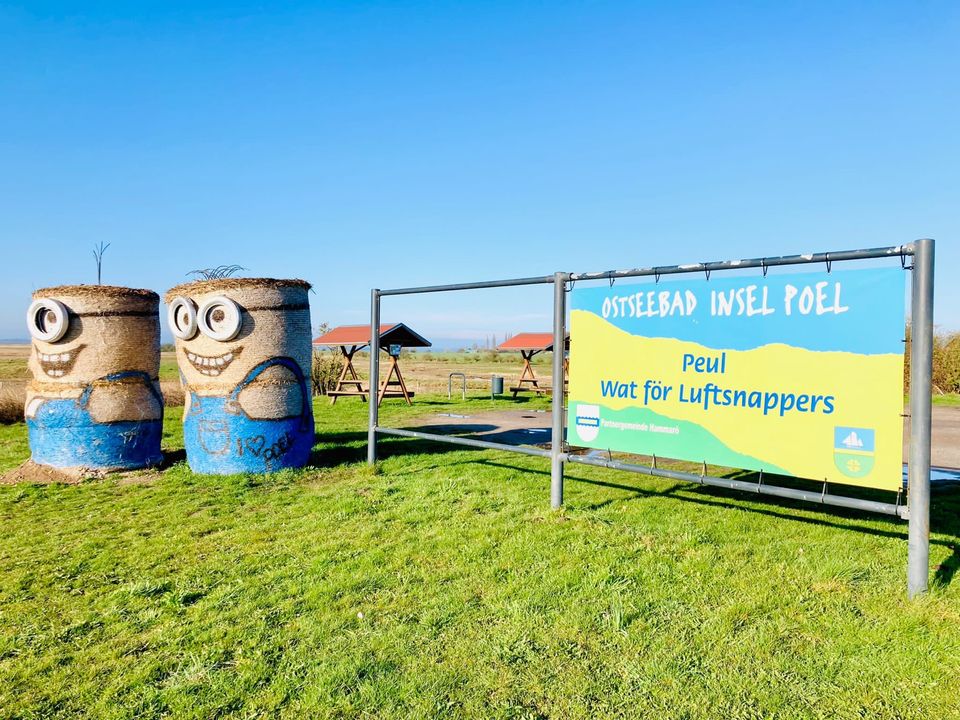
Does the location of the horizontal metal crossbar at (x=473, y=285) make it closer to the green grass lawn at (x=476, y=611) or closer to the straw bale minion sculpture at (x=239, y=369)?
the straw bale minion sculpture at (x=239, y=369)

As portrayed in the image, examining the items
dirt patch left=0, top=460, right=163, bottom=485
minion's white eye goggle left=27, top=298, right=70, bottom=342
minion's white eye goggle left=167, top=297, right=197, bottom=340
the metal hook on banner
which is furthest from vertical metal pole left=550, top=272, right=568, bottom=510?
minion's white eye goggle left=27, top=298, right=70, bottom=342

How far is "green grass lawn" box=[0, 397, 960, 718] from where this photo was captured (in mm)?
2572

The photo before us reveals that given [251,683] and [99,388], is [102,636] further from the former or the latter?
[99,388]

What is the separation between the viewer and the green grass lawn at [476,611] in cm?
257

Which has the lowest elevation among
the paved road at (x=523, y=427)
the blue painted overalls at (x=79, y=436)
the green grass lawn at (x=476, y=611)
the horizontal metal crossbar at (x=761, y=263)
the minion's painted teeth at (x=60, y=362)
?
the paved road at (x=523, y=427)

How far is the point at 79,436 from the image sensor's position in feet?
23.7

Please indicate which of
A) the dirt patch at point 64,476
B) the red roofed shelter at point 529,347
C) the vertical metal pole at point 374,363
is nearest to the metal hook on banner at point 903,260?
the vertical metal pole at point 374,363

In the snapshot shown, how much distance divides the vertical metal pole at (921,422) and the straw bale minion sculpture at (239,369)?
586 centimetres

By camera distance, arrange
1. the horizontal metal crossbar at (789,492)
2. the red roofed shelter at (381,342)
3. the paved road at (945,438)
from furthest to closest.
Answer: the red roofed shelter at (381,342), the paved road at (945,438), the horizontal metal crossbar at (789,492)

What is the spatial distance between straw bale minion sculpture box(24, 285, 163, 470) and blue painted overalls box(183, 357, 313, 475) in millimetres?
846

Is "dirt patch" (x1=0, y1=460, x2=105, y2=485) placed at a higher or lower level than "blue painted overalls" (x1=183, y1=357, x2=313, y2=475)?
lower

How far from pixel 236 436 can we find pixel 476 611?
4581 millimetres

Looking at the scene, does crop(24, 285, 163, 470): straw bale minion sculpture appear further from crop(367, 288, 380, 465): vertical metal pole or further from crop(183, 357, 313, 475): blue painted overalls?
crop(367, 288, 380, 465): vertical metal pole

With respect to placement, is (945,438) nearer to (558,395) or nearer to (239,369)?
(558,395)
